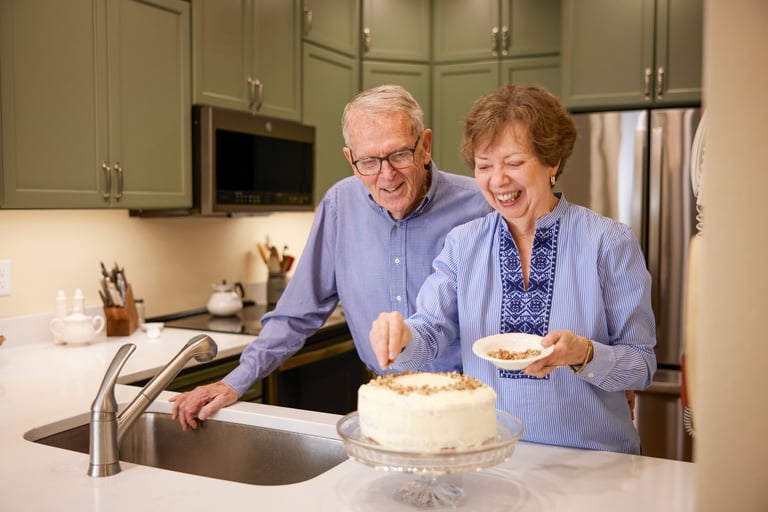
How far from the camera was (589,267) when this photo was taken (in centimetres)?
155

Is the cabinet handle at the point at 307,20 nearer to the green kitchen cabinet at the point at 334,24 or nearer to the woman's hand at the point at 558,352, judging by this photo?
the green kitchen cabinet at the point at 334,24

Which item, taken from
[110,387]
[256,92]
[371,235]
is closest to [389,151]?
[371,235]

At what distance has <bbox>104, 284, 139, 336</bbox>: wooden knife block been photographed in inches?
115

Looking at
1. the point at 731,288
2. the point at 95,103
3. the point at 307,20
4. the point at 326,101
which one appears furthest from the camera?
the point at 326,101

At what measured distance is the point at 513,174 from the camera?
61.3 inches

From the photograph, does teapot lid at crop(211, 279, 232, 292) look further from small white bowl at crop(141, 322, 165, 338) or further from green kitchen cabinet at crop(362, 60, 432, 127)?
green kitchen cabinet at crop(362, 60, 432, 127)

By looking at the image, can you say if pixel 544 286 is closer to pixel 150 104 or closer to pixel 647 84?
pixel 150 104

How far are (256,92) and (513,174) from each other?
204cm

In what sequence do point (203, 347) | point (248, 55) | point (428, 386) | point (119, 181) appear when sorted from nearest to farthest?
1. point (428, 386)
2. point (203, 347)
3. point (119, 181)
4. point (248, 55)

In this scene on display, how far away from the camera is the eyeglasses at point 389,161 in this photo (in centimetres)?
189

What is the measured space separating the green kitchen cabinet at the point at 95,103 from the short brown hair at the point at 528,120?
154 cm

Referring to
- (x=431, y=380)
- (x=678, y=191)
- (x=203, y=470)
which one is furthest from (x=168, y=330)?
(x=678, y=191)

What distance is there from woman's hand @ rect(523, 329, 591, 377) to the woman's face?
35 centimetres

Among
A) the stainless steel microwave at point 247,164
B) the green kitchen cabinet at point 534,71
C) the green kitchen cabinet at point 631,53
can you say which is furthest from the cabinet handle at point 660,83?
the stainless steel microwave at point 247,164
